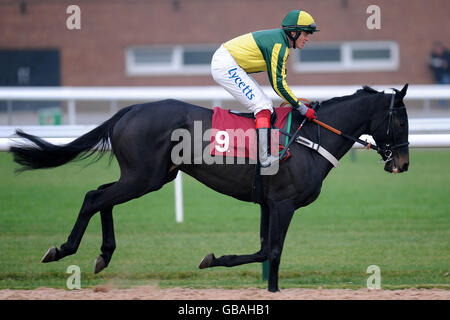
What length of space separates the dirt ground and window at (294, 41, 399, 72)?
1523cm

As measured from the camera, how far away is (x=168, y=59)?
2011 cm

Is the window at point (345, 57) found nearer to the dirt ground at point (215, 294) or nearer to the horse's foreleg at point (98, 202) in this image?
the dirt ground at point (215, 294)

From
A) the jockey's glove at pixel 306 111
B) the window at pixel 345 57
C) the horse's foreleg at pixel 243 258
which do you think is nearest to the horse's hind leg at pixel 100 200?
the horse's foreleg at pixel 243 258

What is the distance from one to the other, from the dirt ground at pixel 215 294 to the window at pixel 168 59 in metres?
15.1

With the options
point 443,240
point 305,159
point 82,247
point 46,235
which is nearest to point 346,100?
point 305,159

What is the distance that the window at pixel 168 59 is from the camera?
19875 mm

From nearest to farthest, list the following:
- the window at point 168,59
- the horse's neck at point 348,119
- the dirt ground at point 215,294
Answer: the dirt ground at point 215,294, the horse's neck at point 348,119, the window at point 168,59

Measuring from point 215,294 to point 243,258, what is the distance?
0.35 meters

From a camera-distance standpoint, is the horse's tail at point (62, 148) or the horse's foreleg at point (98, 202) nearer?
the horse's foreleg at point (98, 202)

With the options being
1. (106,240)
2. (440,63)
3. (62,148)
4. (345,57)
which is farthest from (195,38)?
(106,240)

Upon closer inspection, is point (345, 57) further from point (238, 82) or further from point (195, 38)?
point (238, 82)
